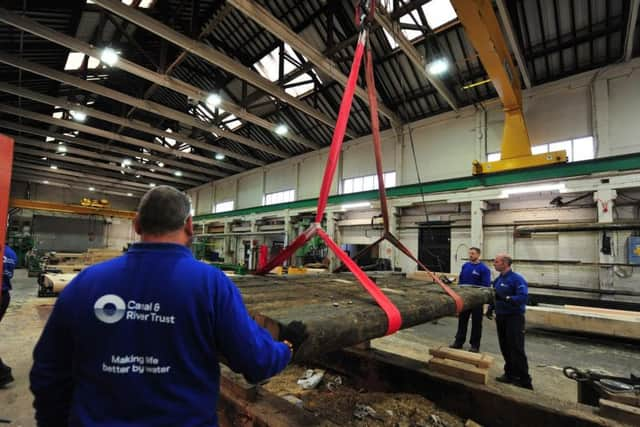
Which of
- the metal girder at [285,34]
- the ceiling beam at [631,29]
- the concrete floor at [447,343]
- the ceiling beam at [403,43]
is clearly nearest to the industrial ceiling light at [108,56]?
the metal girder at [285,34]

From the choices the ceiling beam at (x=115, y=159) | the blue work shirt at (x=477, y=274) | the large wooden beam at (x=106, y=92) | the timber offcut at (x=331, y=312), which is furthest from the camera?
the ceiling beam at (x=115, y=159)

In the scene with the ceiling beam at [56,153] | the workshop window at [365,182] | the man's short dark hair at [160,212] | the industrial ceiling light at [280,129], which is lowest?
the man's short dark hair at [160,212]

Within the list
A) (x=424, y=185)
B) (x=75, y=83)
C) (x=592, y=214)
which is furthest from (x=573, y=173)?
(x=75, y=83)

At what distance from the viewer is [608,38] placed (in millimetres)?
6914

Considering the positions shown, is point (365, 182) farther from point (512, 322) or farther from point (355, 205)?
point (512, 322)

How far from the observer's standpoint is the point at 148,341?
1003 millimetres

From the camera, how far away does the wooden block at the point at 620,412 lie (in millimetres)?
2072

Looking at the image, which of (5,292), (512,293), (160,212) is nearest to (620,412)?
(512,293)

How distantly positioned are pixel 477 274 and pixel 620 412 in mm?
3042

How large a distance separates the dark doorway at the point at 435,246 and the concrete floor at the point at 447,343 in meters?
2.28

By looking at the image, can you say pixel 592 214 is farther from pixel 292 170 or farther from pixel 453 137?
pixel 292 170

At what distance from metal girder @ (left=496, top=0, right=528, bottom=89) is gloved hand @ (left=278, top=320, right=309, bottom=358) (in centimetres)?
685

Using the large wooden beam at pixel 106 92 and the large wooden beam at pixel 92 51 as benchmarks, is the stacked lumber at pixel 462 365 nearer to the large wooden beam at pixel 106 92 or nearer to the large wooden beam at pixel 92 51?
the large wooden beam at pixel 92 51

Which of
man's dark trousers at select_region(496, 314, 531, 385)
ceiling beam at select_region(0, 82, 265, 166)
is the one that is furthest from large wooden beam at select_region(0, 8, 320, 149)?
man's dark trousers at select_region(496, 314, 531, 385)
